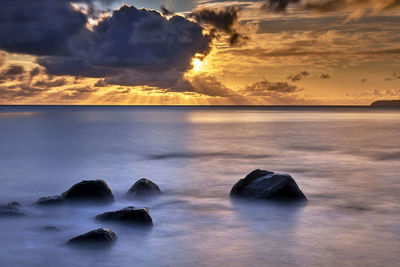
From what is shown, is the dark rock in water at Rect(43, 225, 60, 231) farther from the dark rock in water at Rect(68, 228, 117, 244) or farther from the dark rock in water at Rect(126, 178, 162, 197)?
the dark rock in water at Rect(126, 178, 162, 197)

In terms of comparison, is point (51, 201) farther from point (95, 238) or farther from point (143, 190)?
point (95, 238)

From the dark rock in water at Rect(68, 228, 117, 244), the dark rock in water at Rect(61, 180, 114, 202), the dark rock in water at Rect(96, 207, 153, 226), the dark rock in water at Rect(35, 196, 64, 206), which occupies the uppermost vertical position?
the dark rock in water at Rect(61, 180, 114, 202)

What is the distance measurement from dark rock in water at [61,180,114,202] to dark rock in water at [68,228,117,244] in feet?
11.7

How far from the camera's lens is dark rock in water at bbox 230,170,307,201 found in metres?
12.4

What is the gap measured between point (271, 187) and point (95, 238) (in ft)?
18.7

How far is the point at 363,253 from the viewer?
8594 millimetres

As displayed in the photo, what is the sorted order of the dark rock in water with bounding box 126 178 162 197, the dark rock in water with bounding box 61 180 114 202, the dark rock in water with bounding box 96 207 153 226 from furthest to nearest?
the dark rock in water with bounding box 126 178 162 197
the dark rock in water with bounding box 61 180 114 202
the dark rock in water with bounding box 96 207 153 226

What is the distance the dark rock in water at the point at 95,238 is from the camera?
8667 millimetres

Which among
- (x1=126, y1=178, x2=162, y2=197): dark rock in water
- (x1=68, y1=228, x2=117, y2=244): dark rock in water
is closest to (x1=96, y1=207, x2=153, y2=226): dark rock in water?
(x1=68, y1=228, x2=117, y2=244): dark rock in water

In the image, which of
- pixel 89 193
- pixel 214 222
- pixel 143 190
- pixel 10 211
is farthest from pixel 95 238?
pixel 143 190

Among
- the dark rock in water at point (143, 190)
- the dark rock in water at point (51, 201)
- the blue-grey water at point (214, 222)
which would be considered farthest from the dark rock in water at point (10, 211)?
the dark rock in water at point (143, 190)

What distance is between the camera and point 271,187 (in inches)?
494

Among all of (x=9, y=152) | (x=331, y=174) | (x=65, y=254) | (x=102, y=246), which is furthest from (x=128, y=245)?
(x=9, y=152)

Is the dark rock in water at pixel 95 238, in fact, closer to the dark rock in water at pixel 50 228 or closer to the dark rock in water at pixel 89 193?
the dark rock in water at pixel 50 228
